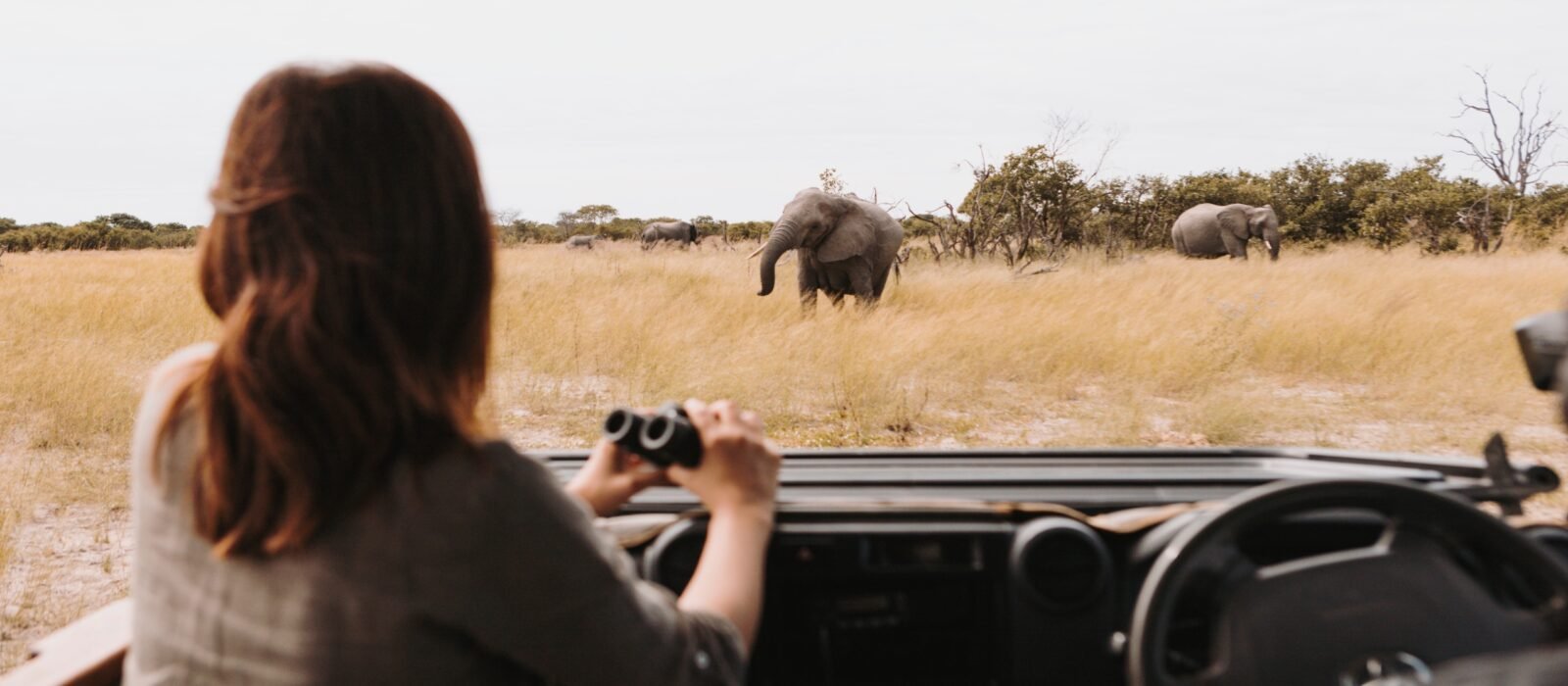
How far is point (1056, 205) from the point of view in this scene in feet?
61.3

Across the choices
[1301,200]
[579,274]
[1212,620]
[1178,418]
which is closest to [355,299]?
[1212,620]

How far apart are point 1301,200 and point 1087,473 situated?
26857 mm

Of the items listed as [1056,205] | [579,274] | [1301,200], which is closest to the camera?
[579,274]

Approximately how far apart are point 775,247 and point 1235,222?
48.2ft

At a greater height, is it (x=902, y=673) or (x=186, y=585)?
(x=186, y=585)

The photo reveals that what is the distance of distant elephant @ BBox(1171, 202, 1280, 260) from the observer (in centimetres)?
2167

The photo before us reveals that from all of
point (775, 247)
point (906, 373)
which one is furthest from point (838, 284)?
point (906, 373)

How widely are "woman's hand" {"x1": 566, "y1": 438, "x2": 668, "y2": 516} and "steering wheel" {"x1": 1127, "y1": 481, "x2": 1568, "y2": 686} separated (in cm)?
66

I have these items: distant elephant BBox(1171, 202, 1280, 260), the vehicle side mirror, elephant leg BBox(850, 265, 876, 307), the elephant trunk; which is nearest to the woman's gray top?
the vehicle side mirror

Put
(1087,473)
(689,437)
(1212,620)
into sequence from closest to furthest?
(689,437) < (1212,620) < (1087,473)

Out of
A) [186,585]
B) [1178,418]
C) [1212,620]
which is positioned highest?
[186,585]

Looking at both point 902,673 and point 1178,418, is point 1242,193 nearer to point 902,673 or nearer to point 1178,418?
point 1178,418

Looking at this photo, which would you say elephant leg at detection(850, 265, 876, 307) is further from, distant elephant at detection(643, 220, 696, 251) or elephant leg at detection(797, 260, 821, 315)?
distant elephant at detection(643, 220, 696, 251)

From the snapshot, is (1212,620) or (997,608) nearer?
(1212,620)
